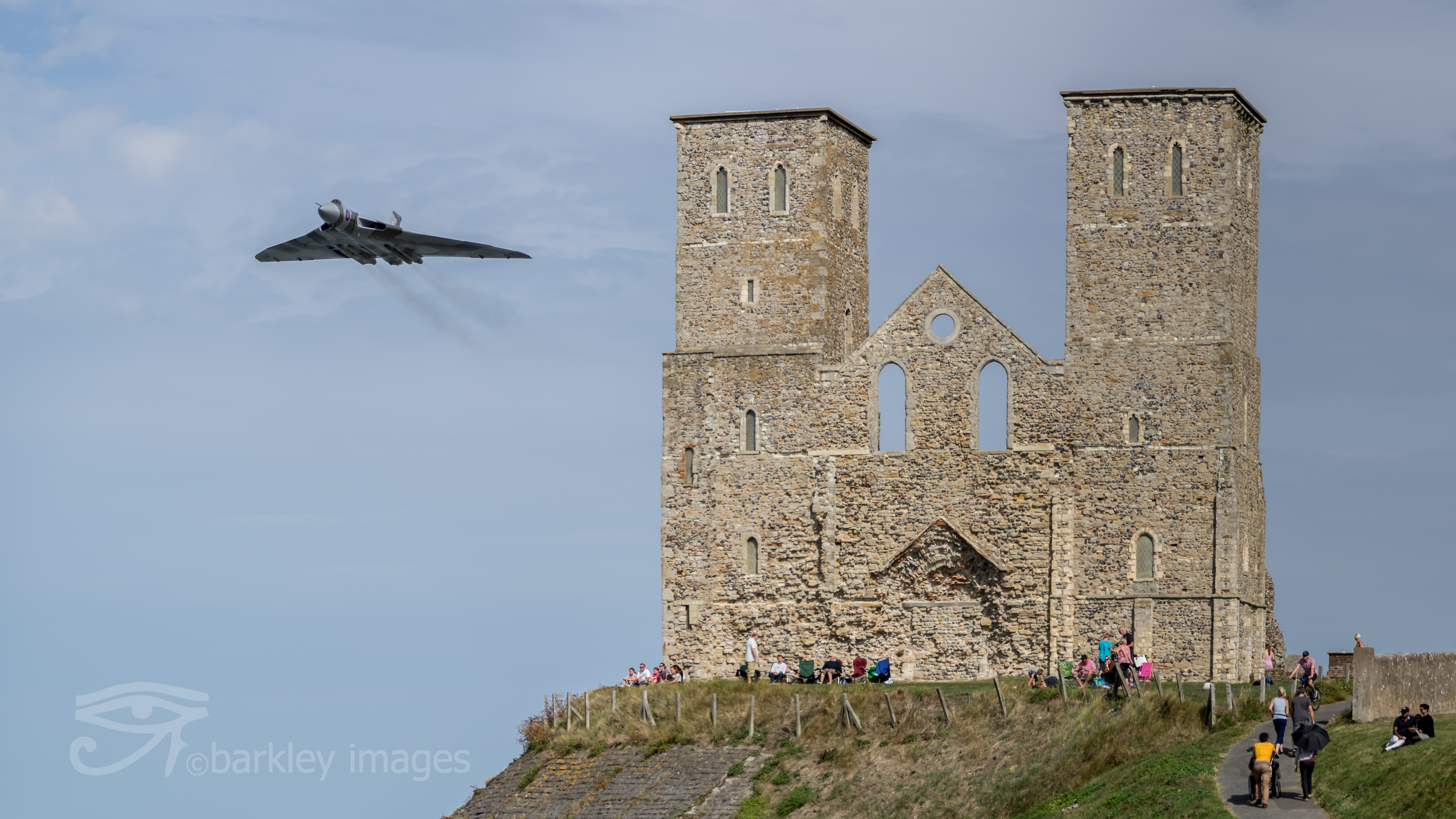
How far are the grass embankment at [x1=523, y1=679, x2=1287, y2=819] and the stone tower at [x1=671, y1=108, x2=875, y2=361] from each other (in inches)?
357

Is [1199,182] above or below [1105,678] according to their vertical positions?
above

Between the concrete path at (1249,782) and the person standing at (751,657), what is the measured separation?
636 inches

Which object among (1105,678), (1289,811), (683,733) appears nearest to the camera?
(1289,811)

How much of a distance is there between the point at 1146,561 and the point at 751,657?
31.2 ft

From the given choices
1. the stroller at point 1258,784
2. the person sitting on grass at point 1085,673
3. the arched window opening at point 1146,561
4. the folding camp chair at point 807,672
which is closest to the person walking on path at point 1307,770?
the stroller at point 1258,784

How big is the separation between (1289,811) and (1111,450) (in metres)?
21.0

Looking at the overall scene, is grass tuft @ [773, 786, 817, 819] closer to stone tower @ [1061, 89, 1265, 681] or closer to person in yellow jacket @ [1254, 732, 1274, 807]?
stone tower @ [1061, 89, 1265, 681]

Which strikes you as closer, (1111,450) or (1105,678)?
→ (1105,678)

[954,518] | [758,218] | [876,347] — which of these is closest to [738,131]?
[758,218]

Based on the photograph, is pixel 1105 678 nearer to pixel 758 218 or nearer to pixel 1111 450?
pixel 1111 450

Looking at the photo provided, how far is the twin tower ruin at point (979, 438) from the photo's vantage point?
183 ft

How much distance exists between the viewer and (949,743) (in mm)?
49062

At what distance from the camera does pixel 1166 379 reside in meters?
56.1

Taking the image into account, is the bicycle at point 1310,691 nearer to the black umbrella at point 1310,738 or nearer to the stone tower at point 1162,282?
the black umbrella at point 1310,738
